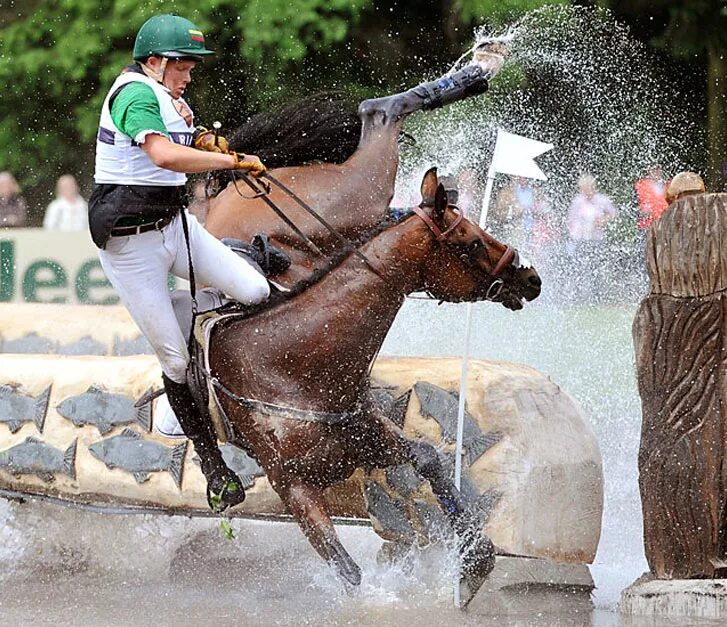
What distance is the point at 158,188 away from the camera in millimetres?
5672

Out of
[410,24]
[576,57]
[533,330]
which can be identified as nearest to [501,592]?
[533,330]

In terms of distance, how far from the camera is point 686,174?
5.83 m

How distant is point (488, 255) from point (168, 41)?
4.88ft

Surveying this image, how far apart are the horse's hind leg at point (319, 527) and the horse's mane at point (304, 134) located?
1806 millimetres

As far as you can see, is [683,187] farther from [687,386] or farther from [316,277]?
[316,277]

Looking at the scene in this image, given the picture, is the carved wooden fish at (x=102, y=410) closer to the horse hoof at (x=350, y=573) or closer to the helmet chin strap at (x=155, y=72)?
the horse hoof at (x=350, y=573)

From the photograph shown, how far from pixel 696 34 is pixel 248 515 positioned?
890 centimetres

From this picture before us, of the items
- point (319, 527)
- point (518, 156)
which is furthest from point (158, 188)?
point (518, 156)

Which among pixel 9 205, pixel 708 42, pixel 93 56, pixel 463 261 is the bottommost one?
pixel 9 205

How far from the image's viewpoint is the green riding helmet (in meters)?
5.57

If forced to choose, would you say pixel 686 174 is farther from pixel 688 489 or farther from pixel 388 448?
pixel 388 448

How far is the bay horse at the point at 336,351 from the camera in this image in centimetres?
583

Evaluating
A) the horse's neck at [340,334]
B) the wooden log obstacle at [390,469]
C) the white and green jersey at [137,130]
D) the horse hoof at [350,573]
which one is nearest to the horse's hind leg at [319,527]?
the horse hoof at [350,573]

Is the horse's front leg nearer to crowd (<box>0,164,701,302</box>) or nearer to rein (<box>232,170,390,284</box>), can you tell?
rein (<box>232,170,390,284</box>)
